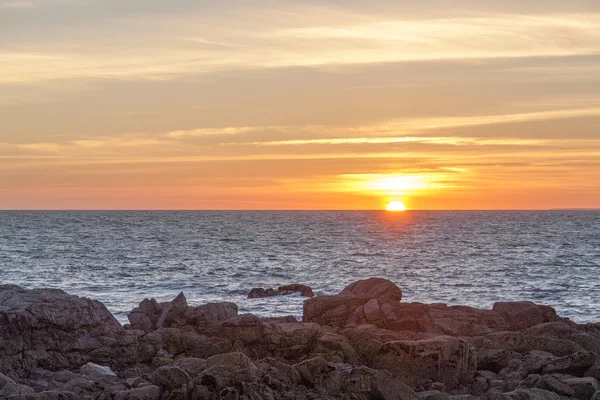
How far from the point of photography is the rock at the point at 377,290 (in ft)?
113

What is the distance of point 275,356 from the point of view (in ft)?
90.0

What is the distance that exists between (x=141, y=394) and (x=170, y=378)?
94cm

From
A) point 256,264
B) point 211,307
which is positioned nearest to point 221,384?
point 211,307

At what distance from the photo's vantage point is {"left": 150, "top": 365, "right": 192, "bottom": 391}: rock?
21.2 m

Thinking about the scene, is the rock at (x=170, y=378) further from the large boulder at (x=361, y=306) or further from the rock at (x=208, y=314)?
the large boulder at (x=361, y=306)

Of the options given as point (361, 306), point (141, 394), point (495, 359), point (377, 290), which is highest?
point (377, 290)

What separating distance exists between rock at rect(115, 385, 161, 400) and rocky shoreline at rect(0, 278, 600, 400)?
3 centimetres

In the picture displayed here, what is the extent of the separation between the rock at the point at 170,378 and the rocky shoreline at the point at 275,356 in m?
0.03

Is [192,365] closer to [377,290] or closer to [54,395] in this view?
[54,395]

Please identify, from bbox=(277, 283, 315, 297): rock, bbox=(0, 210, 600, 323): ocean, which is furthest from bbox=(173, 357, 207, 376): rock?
bbox=(277, 283, 315, 297): rock

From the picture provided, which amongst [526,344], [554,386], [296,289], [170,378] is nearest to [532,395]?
[554,386]

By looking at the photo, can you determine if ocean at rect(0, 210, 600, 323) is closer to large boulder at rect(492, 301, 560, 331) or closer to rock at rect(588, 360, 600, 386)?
large boulder at rect(492, 301, 560, 331)

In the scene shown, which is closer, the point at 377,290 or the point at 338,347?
the point at 338,347

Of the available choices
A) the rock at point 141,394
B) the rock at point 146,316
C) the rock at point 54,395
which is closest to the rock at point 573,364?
the rock at point 141,394
